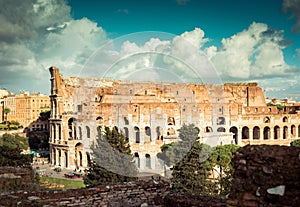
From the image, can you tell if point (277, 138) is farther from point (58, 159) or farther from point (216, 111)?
point (58, 159)

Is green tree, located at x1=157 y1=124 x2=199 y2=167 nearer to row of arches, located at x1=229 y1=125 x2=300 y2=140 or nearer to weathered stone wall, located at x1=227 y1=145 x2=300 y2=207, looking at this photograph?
weathered stone wall, located at x1=227 y1=145 x2=300 y2=207

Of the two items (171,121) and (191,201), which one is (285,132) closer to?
(171,121)

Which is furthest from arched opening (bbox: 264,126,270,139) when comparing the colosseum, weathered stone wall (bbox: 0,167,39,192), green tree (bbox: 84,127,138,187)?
weathered stone wall (bbox: 0,167,39,192)

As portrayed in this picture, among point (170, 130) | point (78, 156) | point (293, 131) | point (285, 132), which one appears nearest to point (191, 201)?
point (78, 156)

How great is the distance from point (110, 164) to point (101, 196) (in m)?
13.7

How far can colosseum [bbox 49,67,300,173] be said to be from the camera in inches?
1583

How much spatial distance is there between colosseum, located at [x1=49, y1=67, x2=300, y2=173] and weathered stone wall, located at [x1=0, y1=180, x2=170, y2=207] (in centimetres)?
2808

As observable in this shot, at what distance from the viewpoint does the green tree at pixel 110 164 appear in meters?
19.0

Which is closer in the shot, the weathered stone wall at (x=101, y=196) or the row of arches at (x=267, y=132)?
the weathered stone wall at (x=101, y=196)

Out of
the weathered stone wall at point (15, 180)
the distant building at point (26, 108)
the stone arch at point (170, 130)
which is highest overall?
the distant building at point (26, 108)

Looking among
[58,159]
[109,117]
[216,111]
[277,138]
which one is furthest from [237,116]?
[58,159]

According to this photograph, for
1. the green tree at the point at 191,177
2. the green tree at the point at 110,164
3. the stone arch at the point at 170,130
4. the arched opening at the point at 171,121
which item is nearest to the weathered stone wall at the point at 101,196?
the green tree at the point at 110,164

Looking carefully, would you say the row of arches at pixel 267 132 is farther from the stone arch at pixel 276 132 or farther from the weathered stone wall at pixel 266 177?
the weathered stone wall at pixel 266 177

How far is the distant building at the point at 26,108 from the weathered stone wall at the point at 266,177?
76.7 m
